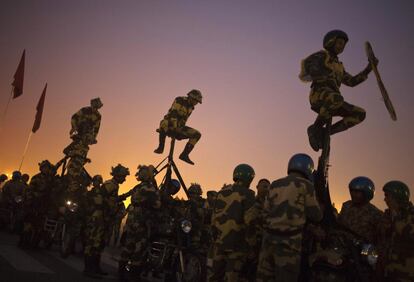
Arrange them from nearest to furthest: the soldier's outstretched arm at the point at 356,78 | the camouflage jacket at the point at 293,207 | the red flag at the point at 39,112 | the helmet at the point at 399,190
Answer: the camouflage jacket at the point at 293,207
the helmet at the point at 399,190
the soldier's outstretched arm at the point at 356,78
the red flag at the point at 39,112

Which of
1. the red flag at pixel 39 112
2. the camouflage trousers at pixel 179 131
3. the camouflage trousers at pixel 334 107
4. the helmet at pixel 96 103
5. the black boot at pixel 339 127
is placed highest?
the red flag at pixel 39 112

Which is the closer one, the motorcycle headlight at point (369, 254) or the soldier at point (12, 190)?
the motorcycle headlight at point (369, 254)

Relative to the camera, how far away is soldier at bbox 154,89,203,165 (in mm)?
10398

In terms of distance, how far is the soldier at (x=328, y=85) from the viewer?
5391 mm

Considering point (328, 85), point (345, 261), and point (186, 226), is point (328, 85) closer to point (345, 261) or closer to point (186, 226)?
point (345, 261)

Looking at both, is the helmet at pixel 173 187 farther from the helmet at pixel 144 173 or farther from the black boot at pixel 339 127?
the black boot at pixel 339 127

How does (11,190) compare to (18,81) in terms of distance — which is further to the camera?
(18,81)

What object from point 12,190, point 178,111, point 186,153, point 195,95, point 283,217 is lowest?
point 12,190

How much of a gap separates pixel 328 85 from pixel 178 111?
5.55 meters

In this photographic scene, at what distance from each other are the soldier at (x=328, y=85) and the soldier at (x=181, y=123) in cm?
501

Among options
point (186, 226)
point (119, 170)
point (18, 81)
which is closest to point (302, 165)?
point (186, 226)

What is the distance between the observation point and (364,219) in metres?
5.54

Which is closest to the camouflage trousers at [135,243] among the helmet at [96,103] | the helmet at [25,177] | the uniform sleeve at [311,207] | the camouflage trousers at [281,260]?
the camouflage trousers at [281,260]

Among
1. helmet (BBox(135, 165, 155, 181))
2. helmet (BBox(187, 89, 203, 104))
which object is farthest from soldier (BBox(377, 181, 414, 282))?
helmet (BBox(187, 89, 203, 104))
